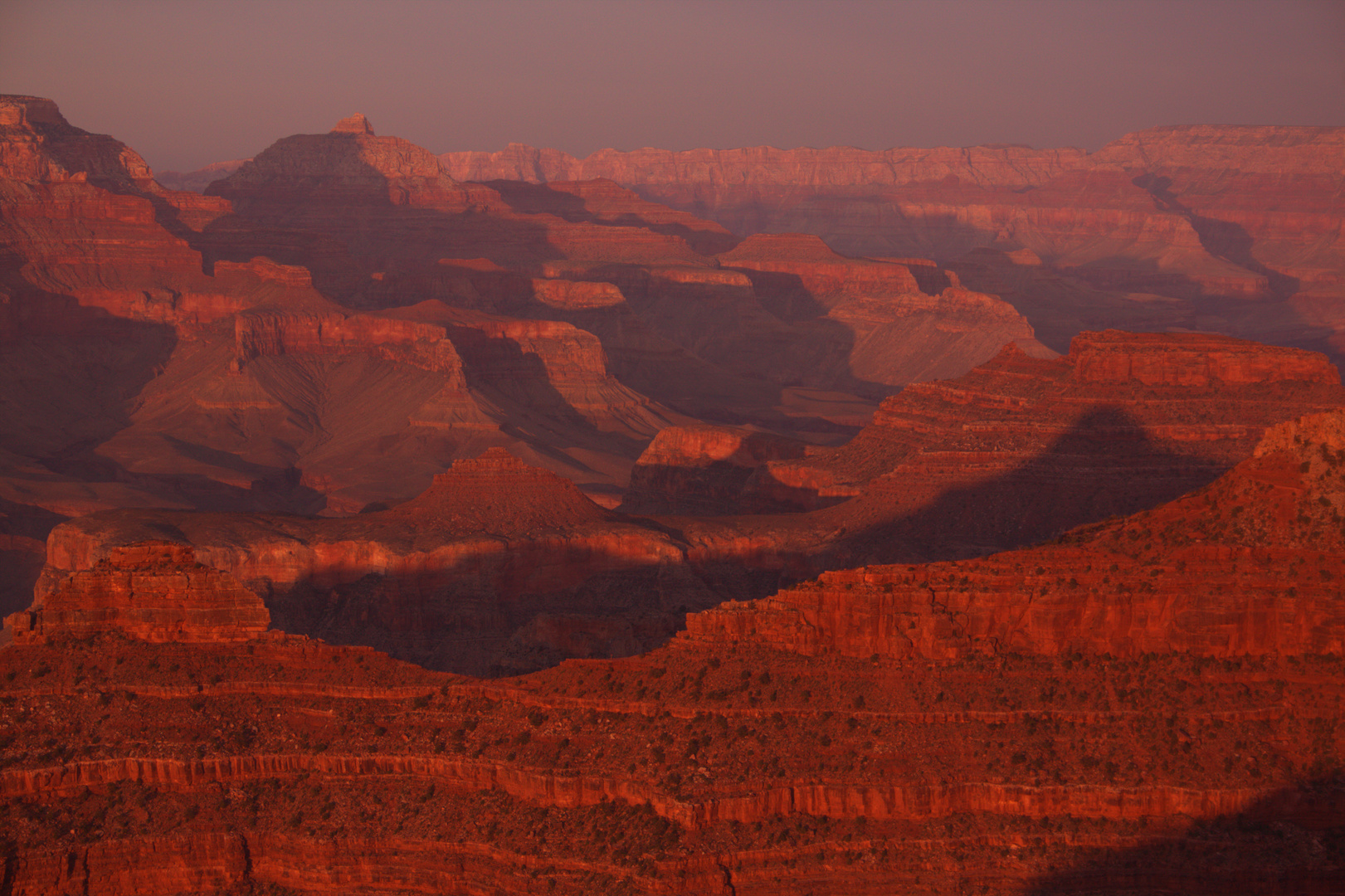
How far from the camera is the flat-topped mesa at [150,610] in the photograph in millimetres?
39656

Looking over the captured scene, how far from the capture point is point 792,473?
102562mm

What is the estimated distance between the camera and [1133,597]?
36.8 metres

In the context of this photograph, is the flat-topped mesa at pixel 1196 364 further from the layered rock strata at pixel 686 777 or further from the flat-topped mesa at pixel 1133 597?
the layered rock strata at pixel 686 777

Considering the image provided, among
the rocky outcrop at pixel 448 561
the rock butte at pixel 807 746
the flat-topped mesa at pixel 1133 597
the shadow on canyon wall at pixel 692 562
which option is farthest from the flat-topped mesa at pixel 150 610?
the rocky outcrop at pixel 448 561

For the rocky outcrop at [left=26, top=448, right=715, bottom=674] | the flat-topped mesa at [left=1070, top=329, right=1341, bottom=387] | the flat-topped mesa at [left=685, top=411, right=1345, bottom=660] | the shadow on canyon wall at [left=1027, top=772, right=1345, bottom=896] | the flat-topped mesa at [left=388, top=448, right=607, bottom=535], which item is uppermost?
the flat-topped mesa at [left=1070, top=329, right=1341, bottom=387]

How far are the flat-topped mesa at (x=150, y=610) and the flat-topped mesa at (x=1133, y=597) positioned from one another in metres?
10.3

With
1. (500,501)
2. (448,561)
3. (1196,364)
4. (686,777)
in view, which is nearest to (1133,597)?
(686,777)

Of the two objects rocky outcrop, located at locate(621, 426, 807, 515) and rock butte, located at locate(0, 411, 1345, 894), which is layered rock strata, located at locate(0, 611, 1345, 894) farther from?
rocky outcrop, located at locate(621, 426, 807, 515)

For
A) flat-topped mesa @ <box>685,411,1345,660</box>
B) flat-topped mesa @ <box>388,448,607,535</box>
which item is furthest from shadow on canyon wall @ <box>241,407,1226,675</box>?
flat-topped mesa @ <box>685,411,1345,660</box>

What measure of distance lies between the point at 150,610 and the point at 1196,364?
6740cm

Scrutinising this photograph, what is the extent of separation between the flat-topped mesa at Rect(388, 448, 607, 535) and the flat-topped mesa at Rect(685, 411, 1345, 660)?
45.0 meters

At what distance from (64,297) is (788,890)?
16357cm

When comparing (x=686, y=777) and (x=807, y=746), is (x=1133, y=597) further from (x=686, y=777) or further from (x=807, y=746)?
(x=686, y=777)

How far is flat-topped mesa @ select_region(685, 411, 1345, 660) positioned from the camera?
36312mm
